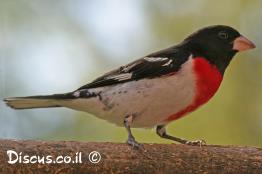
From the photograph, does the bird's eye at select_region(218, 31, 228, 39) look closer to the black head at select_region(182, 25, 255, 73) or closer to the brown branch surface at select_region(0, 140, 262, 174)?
the black head at select_region(182, 25, 255, 73)

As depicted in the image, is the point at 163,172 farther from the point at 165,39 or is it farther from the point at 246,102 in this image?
the point at 165,39

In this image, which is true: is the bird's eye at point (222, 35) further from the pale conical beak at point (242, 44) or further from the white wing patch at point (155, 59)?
the white wing patch at point (155, 59)

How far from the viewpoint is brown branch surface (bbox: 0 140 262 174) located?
2859mm

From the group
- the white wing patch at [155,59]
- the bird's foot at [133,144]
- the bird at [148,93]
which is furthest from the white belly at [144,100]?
the bird's foot at [133,144]

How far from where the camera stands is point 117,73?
3.67 meters

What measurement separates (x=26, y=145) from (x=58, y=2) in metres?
2.56

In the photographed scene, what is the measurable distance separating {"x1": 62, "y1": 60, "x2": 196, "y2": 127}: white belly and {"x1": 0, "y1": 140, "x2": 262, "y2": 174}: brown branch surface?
0.33m

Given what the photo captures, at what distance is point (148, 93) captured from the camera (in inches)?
138

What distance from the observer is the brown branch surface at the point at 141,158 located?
2.86m

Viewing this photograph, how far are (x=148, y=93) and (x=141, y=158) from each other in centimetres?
52

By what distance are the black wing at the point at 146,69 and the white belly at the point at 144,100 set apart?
3cm

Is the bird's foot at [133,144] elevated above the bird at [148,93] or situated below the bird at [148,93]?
below

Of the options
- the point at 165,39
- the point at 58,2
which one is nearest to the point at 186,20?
the point at 165,39

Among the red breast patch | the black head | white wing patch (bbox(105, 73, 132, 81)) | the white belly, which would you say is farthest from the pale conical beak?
white wing patch (bbox(105, 73, 132, 81))
